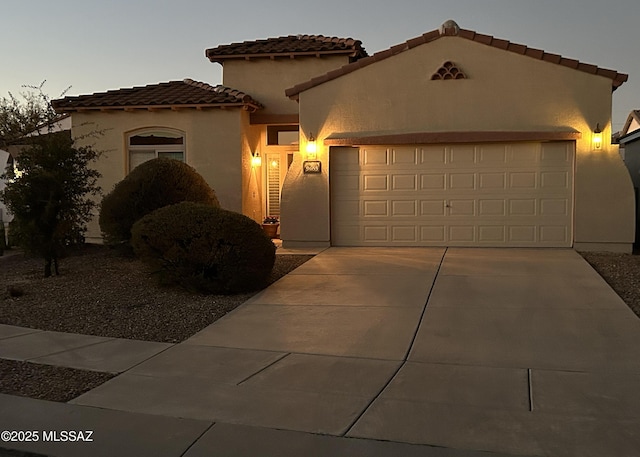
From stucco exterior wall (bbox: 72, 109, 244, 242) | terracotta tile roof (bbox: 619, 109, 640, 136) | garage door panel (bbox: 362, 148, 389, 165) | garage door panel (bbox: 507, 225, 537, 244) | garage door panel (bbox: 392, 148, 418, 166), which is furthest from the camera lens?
terracotta tile roof (bbox: 619, 109, 640, 136)

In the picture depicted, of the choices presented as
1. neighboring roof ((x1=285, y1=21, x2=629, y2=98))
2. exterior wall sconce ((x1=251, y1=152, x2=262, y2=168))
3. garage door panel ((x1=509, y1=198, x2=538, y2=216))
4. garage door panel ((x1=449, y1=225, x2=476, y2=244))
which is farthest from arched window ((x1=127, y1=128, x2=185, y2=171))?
garage door panel ((x1=509, y1=198, x2=538, y2=216))

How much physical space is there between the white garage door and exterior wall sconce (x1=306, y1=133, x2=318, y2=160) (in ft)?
1.35

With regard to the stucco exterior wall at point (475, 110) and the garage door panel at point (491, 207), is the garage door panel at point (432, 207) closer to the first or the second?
the garage door panel at point (491, 207)

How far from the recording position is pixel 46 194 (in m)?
10.6

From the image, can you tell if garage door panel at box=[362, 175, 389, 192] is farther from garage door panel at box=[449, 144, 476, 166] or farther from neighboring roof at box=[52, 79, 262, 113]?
neighboring roof at box=[52, 79, 262, 113]

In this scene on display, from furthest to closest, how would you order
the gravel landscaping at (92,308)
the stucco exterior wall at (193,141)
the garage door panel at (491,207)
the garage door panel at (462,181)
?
the stucco exterior wall at (193,141), the garage door panel at (462,181), the garage door panel at (491,207), the gravel landscaping at (92,308)

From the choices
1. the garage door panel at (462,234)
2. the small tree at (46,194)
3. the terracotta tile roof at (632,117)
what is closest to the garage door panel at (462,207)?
the garage door panel at (462,234)

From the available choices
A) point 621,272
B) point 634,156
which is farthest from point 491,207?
point 634,156

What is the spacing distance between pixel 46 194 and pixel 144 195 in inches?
77.1

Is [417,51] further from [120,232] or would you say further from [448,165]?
[120,232]

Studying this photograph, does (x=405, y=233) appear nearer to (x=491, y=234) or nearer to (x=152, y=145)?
(x=491, y=234)

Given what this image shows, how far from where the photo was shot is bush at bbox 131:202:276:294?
9078 millimetres

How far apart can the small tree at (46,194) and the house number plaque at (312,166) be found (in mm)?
5078

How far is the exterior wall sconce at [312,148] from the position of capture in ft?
45.9
